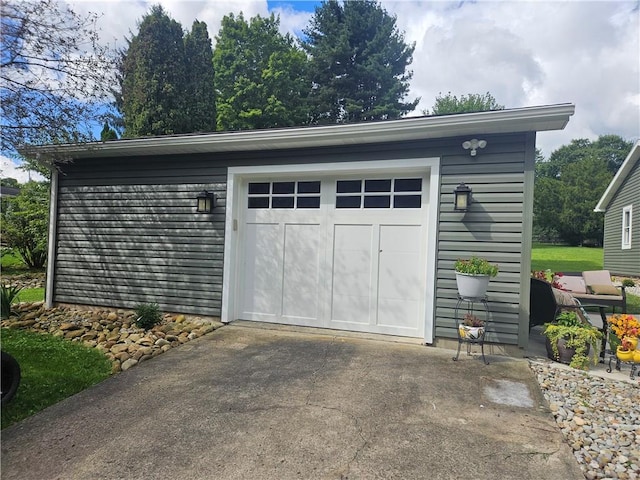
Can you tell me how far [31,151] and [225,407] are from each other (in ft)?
14.2

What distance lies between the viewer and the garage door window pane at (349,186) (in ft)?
15.2

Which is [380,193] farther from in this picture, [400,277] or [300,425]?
[300,425]

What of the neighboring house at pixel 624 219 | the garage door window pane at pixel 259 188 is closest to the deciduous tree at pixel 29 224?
the garage door window pane at pixel 259 188

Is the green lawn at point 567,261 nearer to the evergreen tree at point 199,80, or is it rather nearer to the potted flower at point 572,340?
the potted flower at point 572,340

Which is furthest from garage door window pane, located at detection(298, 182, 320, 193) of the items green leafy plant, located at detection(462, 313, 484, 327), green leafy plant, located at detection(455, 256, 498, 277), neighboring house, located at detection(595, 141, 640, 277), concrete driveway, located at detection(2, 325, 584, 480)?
neighboring house, located at detection(595, 141, 640, 277)

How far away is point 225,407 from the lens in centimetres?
260

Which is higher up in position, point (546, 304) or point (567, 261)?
point (567, 261)

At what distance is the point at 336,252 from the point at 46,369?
10.7ft

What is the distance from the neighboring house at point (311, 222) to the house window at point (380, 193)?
0.05 ft

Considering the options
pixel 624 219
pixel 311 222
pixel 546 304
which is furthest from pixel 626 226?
pixel 311 222

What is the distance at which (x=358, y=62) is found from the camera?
16.7 metres

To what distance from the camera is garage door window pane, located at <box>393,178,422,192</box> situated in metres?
4.37

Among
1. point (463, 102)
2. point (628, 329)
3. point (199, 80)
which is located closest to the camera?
point (628, 329)

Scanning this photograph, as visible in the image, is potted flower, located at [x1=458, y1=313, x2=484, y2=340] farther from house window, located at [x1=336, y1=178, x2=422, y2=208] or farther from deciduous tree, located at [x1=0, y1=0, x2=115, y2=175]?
deciduous tree, located at [x1=0, y1=0, x2=115, y2=175]
